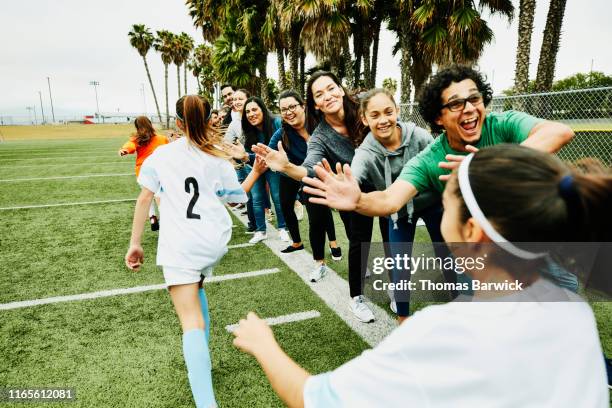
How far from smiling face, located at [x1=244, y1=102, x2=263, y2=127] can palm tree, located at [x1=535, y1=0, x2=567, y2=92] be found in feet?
22.1

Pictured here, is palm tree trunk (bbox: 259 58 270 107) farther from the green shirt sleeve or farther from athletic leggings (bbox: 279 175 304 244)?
the green shirt sleeve

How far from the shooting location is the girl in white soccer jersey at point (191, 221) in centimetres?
200

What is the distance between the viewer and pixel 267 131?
4.98 metres

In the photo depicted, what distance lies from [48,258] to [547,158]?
5575mm

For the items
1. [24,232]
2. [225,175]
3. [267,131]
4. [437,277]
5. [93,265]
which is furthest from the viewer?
[24,232]

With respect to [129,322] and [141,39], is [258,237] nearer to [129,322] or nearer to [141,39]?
[129,322]

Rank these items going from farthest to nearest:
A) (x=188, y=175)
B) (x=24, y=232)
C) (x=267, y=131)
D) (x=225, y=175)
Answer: (x=24, y=232) → (x=267, y=131) → (x=225, y=175) → (x=188, y=175)

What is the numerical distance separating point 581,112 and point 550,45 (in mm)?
2382

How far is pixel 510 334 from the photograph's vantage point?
76 centimetres

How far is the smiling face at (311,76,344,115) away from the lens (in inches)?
127

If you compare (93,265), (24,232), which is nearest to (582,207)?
(93,265)

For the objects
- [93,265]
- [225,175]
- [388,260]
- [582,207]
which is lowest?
[93,265]

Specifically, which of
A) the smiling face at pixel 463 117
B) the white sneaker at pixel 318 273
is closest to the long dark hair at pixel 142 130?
the white sneaker at pixel 318 273

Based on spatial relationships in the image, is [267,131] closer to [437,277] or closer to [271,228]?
[271,228]
